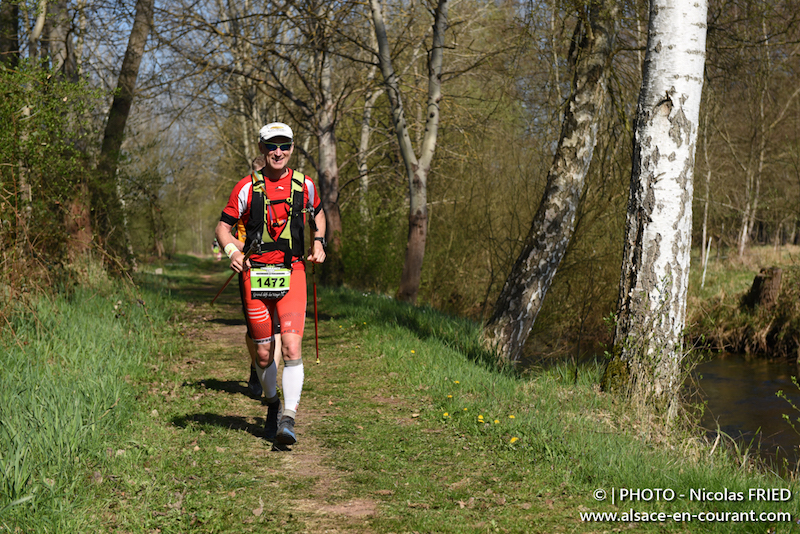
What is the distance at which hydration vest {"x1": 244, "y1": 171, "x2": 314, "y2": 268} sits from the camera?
15.3 feet

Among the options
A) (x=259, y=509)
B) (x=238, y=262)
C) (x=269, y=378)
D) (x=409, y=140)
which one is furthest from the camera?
(x=409, y=140)

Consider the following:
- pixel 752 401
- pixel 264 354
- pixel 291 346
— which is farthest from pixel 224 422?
pixel 752 401

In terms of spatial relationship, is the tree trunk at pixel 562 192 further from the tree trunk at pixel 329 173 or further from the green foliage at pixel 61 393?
the tree trunk at pixel 329 173

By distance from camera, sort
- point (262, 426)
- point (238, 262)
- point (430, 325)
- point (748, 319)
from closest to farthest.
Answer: point (238, 262)
point (262, 426)
point (430, 325)
point (748, 319)

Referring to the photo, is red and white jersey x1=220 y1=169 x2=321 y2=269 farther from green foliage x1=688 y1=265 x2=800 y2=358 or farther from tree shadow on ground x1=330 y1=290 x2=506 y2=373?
green foliage x1=688 y1=265 x2=800 y2=358

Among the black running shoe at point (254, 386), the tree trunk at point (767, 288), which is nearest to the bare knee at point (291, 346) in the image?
the black running shoe at point (254, 386)

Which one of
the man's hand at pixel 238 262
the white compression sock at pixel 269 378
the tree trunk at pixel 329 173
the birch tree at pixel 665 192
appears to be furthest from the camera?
the tree trunk at pixel 329 173

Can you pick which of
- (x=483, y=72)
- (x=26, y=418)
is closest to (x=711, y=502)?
(x=26, y=418)

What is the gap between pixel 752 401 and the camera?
Result: 31.4ft

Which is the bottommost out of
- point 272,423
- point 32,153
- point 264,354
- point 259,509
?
point 259,509

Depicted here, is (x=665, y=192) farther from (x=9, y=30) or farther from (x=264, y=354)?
(x=9, y=30)

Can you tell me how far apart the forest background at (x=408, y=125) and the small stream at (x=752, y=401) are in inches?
79.0

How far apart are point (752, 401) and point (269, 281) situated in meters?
7.90

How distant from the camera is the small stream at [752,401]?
7.51 meters
